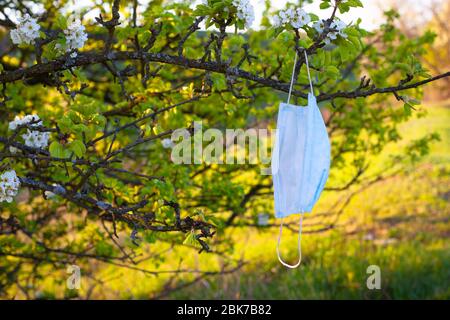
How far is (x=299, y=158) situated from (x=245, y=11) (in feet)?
1.74

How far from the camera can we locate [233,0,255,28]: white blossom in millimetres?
2012

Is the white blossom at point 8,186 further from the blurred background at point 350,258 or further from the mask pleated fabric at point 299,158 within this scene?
the blurred background at point 350,258

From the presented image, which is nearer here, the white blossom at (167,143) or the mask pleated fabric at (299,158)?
the mask pleated fabric at (299,158)

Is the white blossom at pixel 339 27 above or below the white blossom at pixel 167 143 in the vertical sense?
above

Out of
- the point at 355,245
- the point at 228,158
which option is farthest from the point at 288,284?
the point at 228,158

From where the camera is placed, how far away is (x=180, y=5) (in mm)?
2822

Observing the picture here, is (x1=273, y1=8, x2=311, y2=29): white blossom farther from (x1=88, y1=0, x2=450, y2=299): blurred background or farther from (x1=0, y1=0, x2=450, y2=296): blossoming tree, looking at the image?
(x1=88, y1=0, x2=450, y2=299): blurred background

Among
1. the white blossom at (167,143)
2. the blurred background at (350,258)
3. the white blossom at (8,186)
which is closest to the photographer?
the white blossom at (8,186)

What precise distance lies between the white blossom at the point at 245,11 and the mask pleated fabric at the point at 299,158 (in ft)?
0.68

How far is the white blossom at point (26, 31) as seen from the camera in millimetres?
2057

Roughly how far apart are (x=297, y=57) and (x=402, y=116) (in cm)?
196

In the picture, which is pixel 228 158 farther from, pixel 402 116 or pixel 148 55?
pixel 148 55

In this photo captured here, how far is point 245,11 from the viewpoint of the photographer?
2.03 metres

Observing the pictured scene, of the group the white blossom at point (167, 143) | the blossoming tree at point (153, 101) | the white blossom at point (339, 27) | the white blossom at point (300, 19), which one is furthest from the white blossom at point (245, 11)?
the white blossom at point (167, 143)
